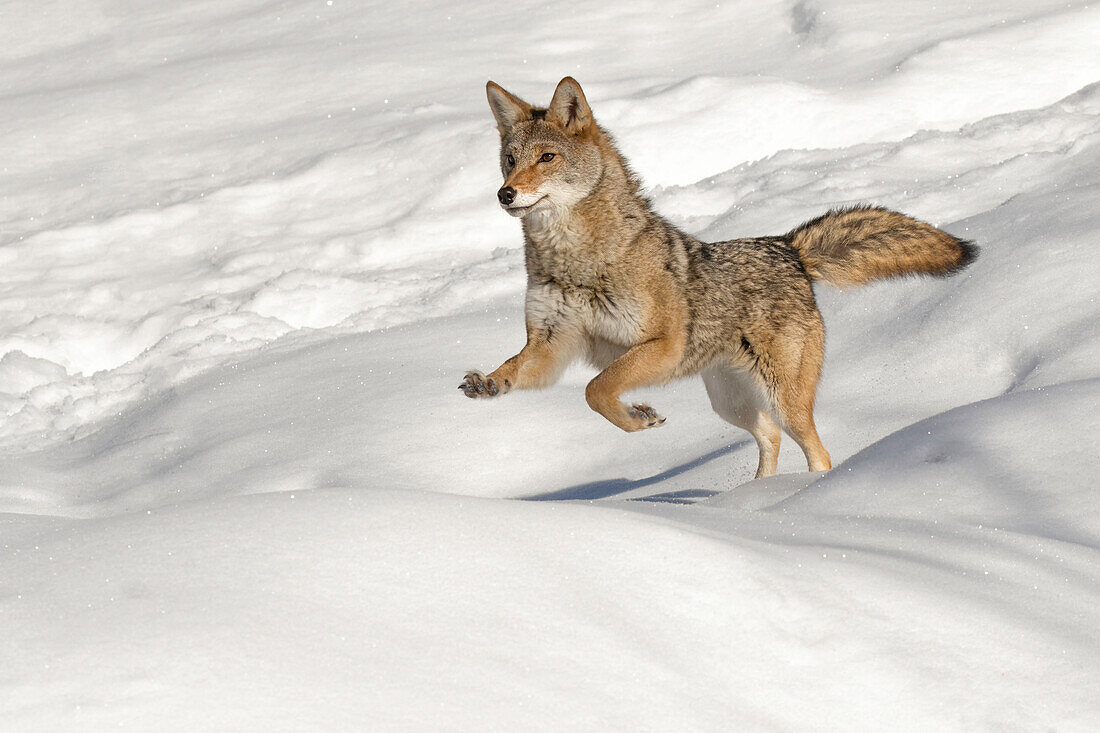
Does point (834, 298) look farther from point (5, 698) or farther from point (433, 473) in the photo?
point (5, 698)

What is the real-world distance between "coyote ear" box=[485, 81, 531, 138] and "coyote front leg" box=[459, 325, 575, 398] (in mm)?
942

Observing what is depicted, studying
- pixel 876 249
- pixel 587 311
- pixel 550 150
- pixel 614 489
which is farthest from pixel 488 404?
pixel 876 249

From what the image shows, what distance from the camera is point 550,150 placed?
4.46 meters

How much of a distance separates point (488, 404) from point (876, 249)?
6.82 ft

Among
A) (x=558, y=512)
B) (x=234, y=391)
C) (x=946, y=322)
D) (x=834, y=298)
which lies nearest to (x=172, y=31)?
(x=234, y=391)

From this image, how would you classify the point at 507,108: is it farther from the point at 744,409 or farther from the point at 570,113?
the point at 744,409

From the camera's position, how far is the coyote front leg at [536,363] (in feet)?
14.1

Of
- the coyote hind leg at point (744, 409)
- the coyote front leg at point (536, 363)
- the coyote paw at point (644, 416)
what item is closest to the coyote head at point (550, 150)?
the coyote front leg at point (536, 363)

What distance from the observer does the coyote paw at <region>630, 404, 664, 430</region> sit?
4270mm

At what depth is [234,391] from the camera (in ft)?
20.1

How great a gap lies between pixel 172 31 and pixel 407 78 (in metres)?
4.02

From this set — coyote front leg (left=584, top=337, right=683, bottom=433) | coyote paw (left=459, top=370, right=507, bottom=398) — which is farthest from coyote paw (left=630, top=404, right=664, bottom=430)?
coyote paw (left=459, top=370, right=507, bottom=398)

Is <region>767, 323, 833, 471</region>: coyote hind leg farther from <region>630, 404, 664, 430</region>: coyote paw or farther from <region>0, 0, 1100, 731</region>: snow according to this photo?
<region>630, 404, 664, 430</region>: coyote paw

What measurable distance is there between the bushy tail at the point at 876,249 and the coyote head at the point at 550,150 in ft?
4.07
